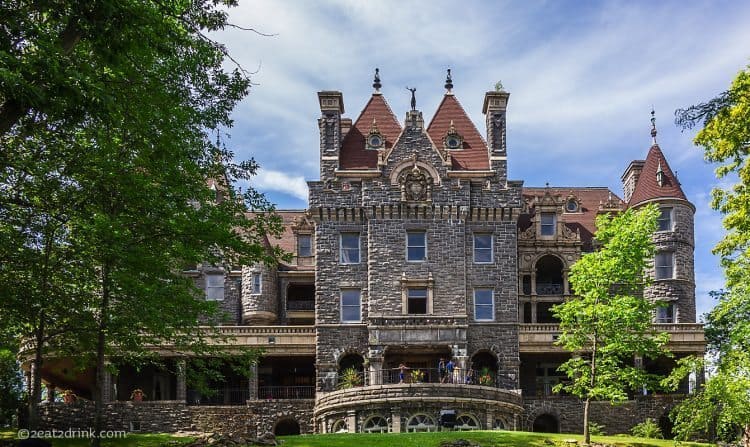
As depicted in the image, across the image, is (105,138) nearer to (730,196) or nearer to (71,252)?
(71,252)

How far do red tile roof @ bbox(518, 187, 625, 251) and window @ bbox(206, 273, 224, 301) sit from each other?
58.9ft

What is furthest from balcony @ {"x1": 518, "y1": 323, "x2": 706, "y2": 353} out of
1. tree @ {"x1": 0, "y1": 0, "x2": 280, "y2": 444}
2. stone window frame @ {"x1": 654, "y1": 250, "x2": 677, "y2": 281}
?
tree @ {"x1": 0, "y1": 0, "x2": 280, "y2": 444}

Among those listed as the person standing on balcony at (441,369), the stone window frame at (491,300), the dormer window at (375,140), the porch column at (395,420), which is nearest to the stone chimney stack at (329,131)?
the dormer window at (375,140)

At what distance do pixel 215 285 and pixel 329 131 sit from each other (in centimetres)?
1149

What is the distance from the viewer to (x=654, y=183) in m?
55.2

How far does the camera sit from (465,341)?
158ft

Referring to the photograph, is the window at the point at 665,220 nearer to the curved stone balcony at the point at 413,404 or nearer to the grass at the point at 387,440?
the curved stone balcony at the point at 413,404

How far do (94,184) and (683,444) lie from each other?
2462cm

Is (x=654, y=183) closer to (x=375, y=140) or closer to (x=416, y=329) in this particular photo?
(x=375, y=140)

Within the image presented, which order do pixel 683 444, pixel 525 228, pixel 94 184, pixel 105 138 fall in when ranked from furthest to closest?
pixel 525 228
pixel 683 444
pixel 94 184
pixel 105 138

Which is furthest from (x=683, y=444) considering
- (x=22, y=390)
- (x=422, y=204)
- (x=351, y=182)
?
(x=22, y=390)

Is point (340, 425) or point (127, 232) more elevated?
point (127, 232)

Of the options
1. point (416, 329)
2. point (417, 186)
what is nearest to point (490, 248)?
point (417, 186)

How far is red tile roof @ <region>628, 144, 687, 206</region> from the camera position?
5447 centimetres
